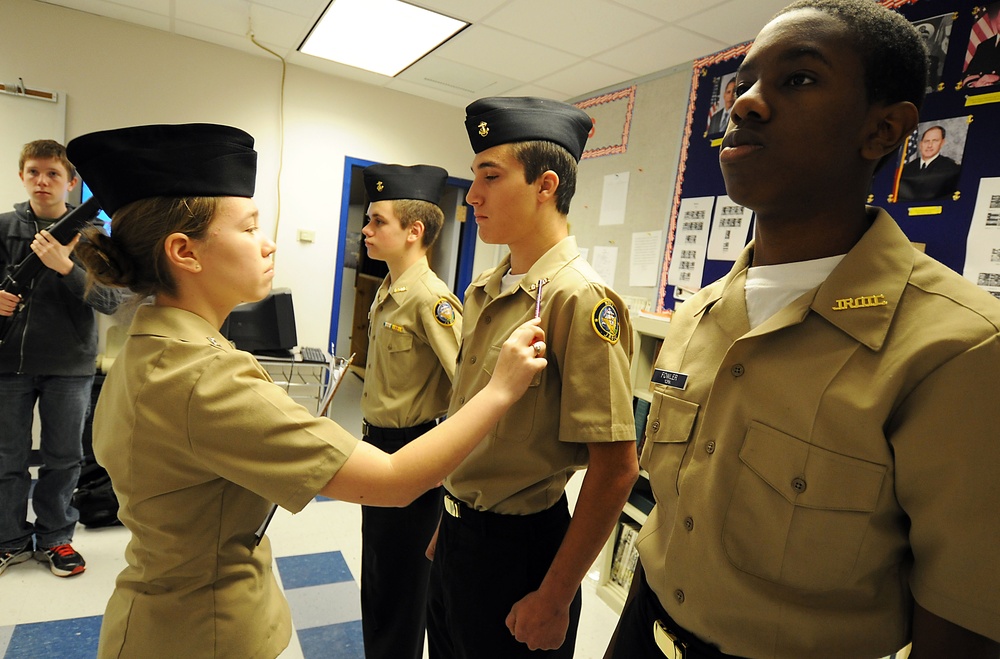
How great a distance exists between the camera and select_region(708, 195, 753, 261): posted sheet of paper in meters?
3.01

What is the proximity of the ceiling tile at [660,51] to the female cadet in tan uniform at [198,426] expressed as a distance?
2784 mm

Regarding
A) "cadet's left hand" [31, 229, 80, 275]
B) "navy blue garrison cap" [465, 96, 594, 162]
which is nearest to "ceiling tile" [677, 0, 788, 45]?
"navy blue garrison cap" [465, 96, 594, 162]

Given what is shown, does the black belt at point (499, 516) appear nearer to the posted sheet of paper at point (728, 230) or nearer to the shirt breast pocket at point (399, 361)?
the shirt breast pocket at point (399, 361)

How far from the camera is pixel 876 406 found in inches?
25.9

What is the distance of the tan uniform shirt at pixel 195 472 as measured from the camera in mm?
886

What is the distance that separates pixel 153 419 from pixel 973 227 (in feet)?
9.00

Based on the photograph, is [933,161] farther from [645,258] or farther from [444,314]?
[444,314]

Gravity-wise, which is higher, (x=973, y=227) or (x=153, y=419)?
(x=973, y=227)

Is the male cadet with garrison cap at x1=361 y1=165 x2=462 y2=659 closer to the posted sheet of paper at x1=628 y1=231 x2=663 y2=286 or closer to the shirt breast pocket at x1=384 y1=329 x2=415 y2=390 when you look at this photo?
the shirt breast pocket at x1=384 y1=329 x2=415 y2=390

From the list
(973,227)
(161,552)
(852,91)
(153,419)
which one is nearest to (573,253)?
(852,91)

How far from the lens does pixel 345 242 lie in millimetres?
5484

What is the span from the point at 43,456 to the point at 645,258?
3397 mm

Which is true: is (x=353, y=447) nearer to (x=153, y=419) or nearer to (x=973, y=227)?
(x=153, y=419)

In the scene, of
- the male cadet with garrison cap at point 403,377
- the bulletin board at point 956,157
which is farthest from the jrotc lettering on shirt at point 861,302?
the bulletin board at point 956,157
